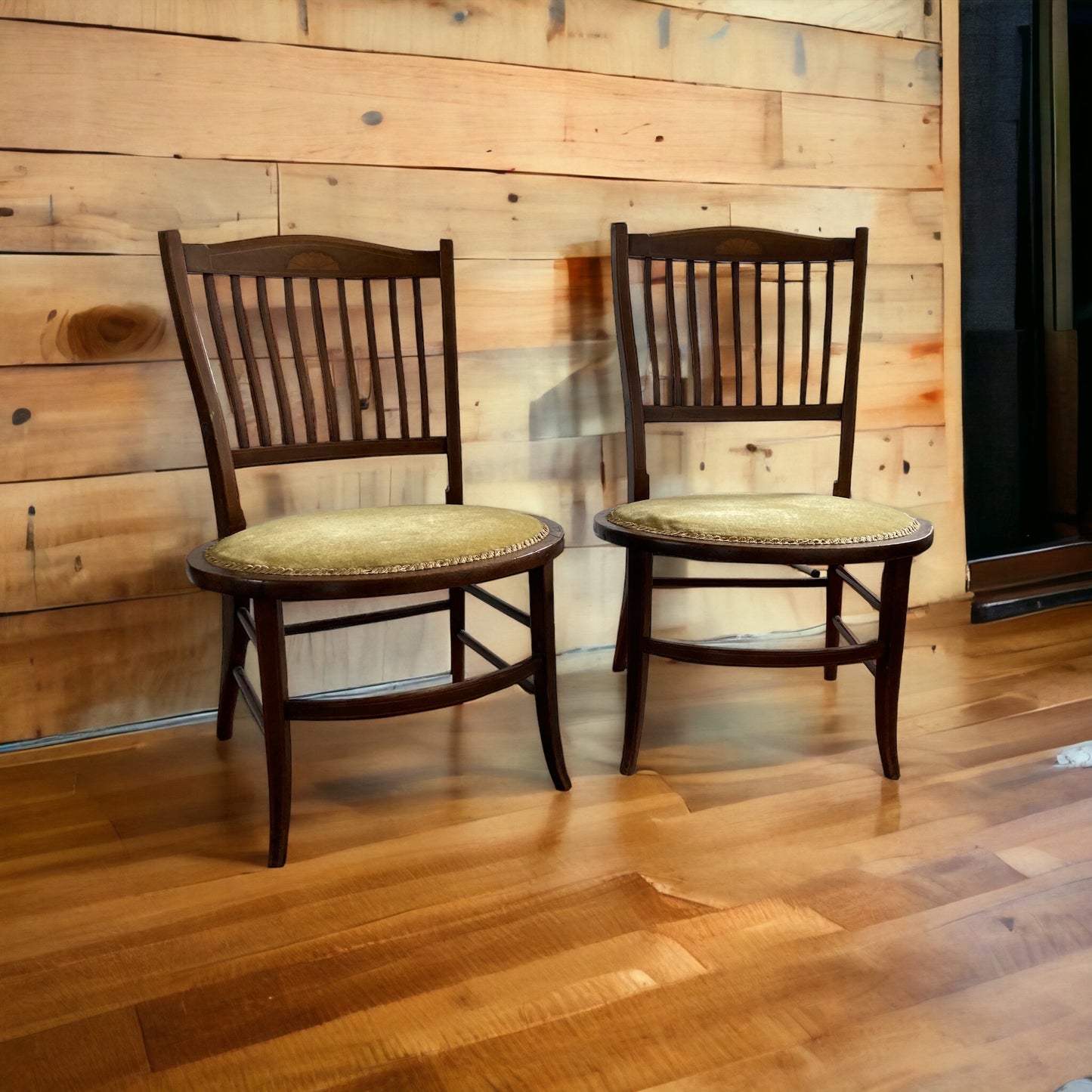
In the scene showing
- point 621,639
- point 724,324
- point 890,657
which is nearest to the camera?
point 890,657

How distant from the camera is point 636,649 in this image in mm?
1773

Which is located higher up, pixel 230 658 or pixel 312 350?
pixel 312 350

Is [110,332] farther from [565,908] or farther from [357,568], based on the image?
[565,908]

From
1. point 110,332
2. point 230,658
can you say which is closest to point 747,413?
point 230,658

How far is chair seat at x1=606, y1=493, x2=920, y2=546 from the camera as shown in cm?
163

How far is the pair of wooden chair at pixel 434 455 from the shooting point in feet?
4.92

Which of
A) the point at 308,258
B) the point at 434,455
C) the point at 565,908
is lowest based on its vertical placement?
the point at 565,908

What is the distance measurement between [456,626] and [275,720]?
610mm

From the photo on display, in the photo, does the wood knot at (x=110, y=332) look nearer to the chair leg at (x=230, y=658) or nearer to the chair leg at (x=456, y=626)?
the chair leg at (x=230, y=658)

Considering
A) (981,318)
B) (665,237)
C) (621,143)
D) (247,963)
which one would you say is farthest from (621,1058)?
(981,318)

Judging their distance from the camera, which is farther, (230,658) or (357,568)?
(230,658)

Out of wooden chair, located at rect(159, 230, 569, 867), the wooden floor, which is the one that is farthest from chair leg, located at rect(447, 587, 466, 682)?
the wooden floor

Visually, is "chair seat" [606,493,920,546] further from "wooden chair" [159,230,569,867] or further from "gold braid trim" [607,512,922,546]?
"wooden chair" [159,230,569,867]

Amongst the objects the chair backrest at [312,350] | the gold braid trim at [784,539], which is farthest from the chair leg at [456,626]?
the gold braid trim at [784,539]
